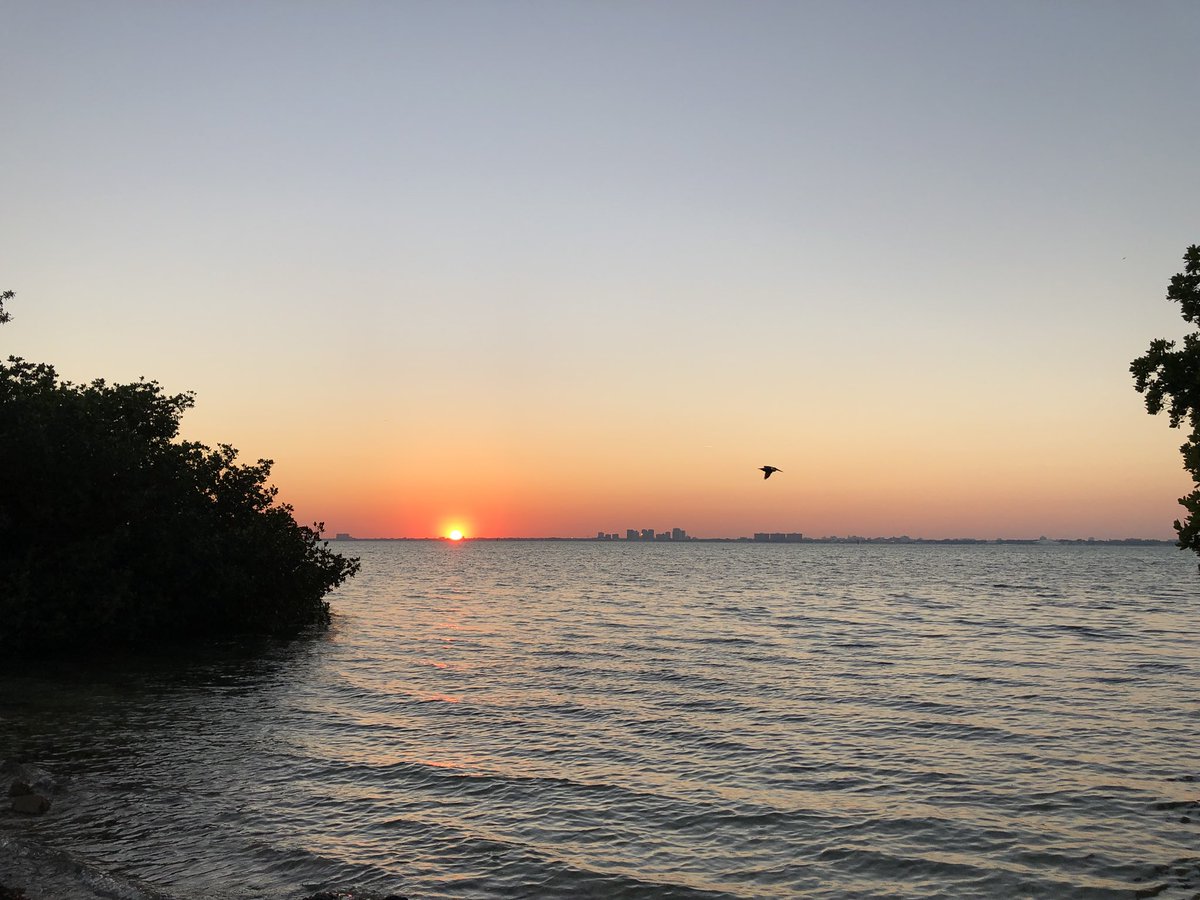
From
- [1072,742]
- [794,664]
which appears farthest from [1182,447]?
[794,664]

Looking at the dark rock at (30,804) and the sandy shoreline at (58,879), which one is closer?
the sandy shoreline at (58,879)

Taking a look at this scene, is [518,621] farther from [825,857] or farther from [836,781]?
[825,857]

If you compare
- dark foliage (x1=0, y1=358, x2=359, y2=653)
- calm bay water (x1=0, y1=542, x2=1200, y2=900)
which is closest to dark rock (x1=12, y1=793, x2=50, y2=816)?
calm bay water (x1=0, y1=542, x2=1200, y2=900)

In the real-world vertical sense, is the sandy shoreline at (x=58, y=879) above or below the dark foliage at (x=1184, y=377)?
below

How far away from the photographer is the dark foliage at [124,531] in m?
34.0

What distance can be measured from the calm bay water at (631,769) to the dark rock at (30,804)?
526 mm

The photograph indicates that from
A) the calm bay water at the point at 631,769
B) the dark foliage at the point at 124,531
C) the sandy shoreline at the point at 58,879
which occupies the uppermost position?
the dark foliage at the point at 124,531

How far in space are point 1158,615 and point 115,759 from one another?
2499 inches

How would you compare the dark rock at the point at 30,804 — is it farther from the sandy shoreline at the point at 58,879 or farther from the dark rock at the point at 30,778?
the sandy shoreline at the point at 58,879

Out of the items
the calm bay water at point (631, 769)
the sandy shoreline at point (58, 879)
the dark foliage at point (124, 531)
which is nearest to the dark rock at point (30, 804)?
the calm bay water at point (631, 769)

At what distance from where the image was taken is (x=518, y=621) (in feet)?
186

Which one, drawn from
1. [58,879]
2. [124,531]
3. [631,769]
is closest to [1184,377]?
[631,769]

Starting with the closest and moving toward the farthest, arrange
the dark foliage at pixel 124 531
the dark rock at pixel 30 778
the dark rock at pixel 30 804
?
the dark rock at pixel 30 804, the dark rock at pixel 30 778, the dark foliage at pixel 124 531

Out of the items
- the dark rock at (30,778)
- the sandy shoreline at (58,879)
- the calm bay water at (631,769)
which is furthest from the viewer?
the dark rock at (30,778)
